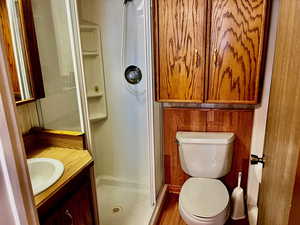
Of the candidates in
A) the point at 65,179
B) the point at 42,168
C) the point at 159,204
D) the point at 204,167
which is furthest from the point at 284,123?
the point at 159,204

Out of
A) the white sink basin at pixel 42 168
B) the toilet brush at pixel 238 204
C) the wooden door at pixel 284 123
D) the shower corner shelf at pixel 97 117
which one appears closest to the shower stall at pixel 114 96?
the shower corner shelf at pixel 97 117

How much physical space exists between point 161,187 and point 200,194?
62 centimetres

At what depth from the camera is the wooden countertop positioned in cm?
86

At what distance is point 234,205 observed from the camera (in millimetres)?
1829

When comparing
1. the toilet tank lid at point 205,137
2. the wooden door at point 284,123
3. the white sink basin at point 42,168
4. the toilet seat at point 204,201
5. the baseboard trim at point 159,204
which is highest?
the wooden door at point 284,123

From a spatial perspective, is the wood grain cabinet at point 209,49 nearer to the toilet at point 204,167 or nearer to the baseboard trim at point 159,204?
the toilet at point 204,167

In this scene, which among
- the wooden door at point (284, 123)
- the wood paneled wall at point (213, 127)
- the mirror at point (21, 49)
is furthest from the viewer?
the wood paneled wall at point (213, 127)

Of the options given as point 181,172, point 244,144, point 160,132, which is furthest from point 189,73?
point 181,172

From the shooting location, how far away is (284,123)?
2.31ft

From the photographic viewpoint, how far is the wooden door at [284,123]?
61cm

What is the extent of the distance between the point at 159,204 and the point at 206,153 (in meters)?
0.67

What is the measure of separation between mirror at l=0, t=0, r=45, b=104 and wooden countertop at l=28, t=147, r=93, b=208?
34cm

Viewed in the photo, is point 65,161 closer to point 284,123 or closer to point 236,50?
point 284,123

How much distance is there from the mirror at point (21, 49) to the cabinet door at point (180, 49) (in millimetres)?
888
